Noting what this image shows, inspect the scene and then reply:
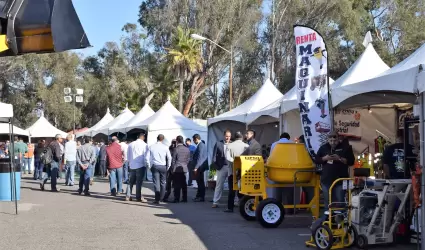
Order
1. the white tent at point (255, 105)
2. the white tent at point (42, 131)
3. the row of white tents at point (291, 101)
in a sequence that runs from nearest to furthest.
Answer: the row of white tents at point (291, 101), the white tent at point (255, 105), the white tent at point (42, 131)

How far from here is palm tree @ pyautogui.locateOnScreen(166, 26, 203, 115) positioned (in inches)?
1853

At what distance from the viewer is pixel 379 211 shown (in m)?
8.55

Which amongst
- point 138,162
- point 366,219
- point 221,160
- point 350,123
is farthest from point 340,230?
point 138,162

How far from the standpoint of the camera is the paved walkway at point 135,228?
9.25m

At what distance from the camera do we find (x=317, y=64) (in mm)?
11164

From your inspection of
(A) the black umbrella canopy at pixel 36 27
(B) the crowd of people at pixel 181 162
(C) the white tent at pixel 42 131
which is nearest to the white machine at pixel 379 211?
(B) the crowd of people at pixel 181 162

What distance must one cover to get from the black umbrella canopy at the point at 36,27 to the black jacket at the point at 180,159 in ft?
37.7

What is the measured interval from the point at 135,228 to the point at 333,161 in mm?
3854

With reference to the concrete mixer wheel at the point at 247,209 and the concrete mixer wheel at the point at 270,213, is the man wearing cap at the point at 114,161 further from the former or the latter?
the concrete mixer wheel at the point at 270,213

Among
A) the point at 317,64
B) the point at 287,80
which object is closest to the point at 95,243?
the point at 317,64

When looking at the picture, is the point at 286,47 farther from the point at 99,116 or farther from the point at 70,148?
the point at 70,148

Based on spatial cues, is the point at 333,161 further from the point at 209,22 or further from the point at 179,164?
the point at 209,22

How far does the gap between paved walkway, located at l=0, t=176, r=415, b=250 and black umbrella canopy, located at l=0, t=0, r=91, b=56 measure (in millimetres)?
5427

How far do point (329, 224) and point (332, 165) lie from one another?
1575mm
